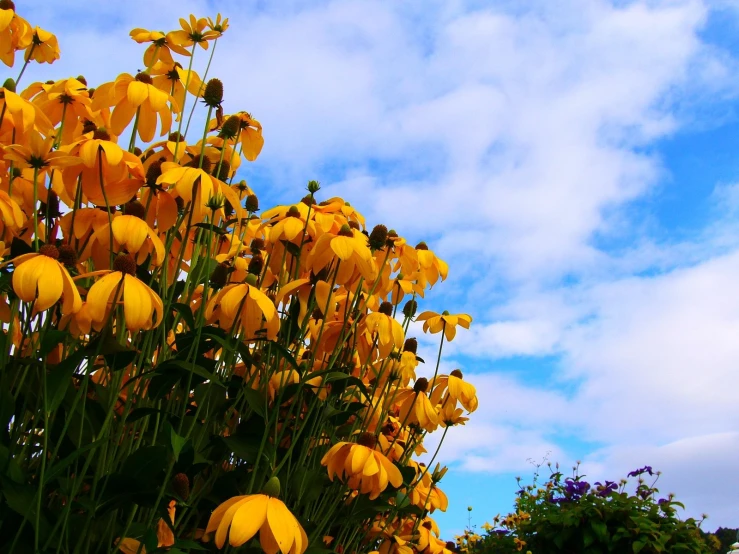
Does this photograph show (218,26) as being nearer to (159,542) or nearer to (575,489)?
(159,542)

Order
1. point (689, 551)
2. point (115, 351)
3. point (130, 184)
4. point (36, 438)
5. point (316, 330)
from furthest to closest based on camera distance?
1. point (689, 551)
2. point (316, 330)
3. point (36, 438)
4. point (130, 184)
5. point (115, 351)

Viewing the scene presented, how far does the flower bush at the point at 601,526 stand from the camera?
13.2 ft

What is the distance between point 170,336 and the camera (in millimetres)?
2146

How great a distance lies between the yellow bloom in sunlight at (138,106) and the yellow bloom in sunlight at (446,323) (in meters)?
1.05

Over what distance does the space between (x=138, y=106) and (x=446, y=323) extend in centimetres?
117

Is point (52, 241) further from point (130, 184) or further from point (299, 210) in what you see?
point (299, 210)

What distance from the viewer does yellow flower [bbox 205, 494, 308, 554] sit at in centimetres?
135

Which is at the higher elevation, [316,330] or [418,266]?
[418,266]

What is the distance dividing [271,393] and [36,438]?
627 millimetres

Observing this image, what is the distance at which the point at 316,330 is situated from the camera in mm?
2051

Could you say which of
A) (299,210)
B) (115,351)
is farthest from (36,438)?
(299,210)

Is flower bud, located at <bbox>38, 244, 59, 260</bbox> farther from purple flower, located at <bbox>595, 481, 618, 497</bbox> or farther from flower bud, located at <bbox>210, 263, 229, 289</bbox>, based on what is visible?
purple flower, located at <bbox>595, 481, 618, 497</bbox>

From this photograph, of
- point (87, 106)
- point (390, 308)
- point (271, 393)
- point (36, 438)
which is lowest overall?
point (36, 438)

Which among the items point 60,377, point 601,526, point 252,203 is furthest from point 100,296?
point 601,526
